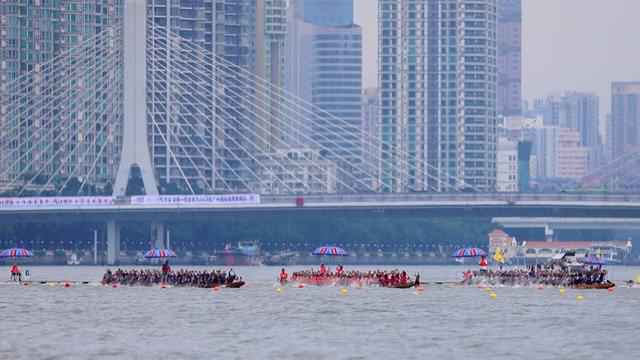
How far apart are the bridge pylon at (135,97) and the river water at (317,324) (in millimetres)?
49298

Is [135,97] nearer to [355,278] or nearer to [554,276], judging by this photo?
[355,278]

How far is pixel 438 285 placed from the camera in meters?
143

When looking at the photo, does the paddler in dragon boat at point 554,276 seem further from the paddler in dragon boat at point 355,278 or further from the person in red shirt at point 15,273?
the person in red shirt at point 15,273

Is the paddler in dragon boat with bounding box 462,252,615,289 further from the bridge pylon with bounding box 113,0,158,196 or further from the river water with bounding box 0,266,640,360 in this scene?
the bridge pylon with bounding box 113,0,158,196

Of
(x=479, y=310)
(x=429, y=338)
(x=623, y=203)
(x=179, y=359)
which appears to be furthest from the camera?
(x=623, y=203)

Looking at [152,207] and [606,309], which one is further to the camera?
[152,207]

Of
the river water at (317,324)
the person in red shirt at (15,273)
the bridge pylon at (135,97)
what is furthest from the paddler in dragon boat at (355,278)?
the bridge pylon at (135,97)

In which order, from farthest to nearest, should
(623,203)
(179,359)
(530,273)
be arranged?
1. (623,203)
2. (530,273)
3. (179,359)

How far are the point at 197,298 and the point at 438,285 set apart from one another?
21093 mm

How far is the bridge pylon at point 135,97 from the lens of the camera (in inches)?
7377

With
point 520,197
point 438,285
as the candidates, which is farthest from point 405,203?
point 438,285

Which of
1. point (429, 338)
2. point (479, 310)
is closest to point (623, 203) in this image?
point (479, 310)

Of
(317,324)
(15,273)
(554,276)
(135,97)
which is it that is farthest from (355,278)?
(135,97)

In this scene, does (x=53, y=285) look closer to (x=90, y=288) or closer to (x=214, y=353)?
(x=90, y=288)
